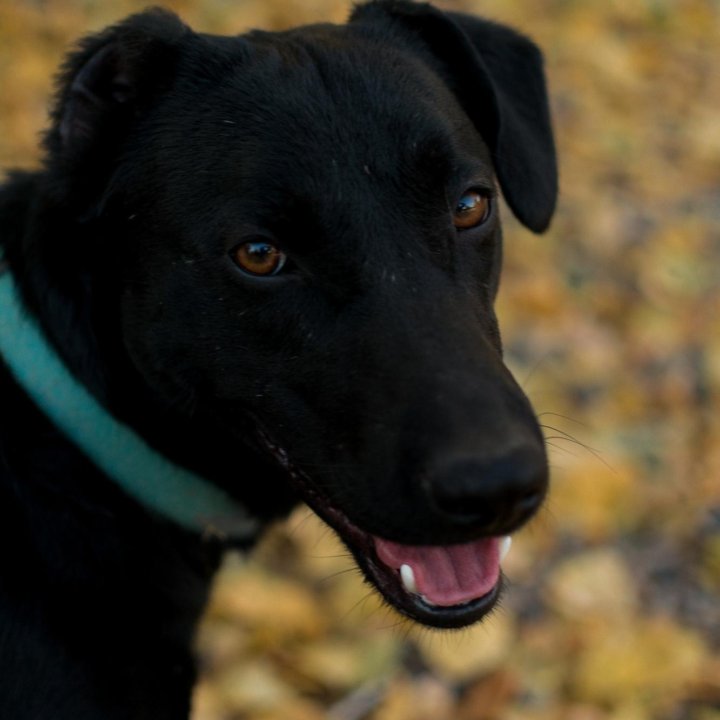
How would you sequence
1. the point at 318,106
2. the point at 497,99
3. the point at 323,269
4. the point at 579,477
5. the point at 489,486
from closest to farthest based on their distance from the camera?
the point at 489,486
the point at 323,269
the point at 318,106
the point at 497,99
the point at 579,477

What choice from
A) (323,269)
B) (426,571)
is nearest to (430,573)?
(426,571)

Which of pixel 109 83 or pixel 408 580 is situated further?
pixel 109 83

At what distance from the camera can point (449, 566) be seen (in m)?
2.14

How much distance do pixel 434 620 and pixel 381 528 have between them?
24cm

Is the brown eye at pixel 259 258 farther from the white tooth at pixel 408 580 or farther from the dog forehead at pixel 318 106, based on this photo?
the white tooth at pixel 408 580

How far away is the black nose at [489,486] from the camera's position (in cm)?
176

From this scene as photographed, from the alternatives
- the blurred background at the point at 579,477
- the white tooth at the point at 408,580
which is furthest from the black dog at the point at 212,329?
the blurred background at the point at 579,477

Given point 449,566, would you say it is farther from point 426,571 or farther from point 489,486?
point 489,486

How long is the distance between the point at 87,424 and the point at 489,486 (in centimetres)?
92

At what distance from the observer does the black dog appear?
2018 millimetres

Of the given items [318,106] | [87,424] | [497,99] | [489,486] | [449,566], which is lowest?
[449,566]

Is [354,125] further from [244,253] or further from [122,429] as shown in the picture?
[122,429]

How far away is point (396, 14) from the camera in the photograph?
254cm

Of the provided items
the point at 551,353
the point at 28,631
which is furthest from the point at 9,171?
the point at 551,353
